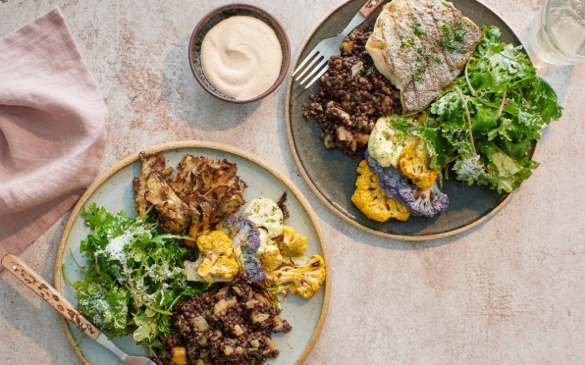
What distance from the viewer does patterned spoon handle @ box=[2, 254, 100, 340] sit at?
2.71 metres

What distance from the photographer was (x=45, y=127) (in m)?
2.91

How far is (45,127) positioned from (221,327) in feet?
5.28

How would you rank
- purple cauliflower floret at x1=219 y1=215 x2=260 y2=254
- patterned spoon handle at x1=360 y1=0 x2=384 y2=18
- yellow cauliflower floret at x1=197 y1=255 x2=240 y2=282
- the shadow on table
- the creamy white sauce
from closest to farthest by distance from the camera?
yellow cauliflower floret at x1=197 y1=255 x2=240 y2=282, purple cauliflower floret at x1=219 y1=215 x2=260 y2=254, the creamy white sauce, patterned spoon handle at x1=360 y1=0 x2=384 y2=18, the shadow on table

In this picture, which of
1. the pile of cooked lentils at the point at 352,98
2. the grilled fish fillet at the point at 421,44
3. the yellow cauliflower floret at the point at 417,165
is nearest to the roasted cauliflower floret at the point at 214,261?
the pile of cooked lentils at the point at 352,98

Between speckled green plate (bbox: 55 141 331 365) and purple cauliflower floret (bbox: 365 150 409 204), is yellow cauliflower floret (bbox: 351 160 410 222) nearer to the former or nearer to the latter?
purple cauliflower floret (bbox: 365 150 409 204)

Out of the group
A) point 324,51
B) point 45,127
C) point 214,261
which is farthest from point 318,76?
point 45,127

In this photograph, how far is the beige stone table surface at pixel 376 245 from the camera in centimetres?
301

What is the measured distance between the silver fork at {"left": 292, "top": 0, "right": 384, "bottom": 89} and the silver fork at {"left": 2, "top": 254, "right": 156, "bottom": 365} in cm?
188

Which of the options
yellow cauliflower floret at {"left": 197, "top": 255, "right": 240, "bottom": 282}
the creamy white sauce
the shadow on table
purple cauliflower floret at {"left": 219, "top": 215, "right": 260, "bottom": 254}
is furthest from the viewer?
the shadow on table

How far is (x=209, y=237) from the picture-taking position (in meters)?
2.63

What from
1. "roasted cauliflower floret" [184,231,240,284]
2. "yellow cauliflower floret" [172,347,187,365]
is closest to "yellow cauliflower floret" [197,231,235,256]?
"roasted cauliflower floret" [184,231,240,284]

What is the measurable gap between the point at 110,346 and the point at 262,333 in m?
0.88

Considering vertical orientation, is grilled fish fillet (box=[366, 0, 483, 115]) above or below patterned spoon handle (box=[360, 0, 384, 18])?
below

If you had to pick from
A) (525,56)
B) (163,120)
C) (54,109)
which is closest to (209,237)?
(163,120)
